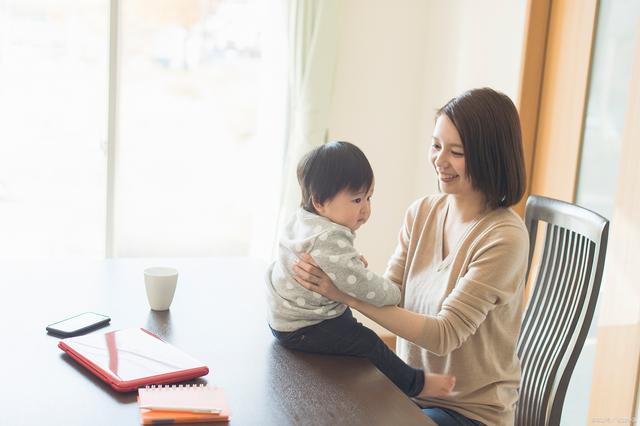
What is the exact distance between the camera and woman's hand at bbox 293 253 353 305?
1.36m

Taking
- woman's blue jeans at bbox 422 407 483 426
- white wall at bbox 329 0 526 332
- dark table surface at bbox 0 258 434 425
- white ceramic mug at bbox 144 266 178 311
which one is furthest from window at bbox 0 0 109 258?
woman's blue jeans at bbox 422 407 483 426

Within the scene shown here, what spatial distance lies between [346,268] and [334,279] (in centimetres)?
3

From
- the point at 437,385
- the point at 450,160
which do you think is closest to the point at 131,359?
the point at 437,385

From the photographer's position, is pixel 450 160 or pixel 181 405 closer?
pixel 181 405

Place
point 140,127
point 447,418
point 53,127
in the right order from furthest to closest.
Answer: point 140,127
point 53,127
point 447,418

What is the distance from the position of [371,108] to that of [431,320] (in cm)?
213

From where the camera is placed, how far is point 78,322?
1.44 meters

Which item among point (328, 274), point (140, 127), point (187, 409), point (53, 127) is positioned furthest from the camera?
point (140, 127)

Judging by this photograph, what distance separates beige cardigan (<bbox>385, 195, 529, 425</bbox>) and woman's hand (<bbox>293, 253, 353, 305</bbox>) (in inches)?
8.7

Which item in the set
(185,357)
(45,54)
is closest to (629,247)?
(185,357)

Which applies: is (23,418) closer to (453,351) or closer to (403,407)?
(403,407)

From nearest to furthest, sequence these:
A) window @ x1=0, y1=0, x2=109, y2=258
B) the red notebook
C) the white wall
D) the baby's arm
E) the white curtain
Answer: the red notebook
the baby's arm
window @ x1=0, y1=0, x2=109, y2=258
the white curtain
the white wall

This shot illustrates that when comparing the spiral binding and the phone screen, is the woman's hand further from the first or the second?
the phone screen

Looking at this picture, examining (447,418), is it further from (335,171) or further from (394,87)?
A: (394,87)
